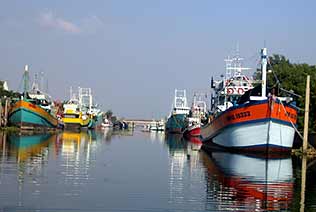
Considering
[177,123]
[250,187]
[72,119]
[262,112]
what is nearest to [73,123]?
[72,119]

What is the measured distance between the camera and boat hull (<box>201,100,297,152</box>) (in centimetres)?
4398

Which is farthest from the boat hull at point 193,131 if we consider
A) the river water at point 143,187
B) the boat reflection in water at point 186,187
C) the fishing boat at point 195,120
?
the boat reflection in water at point 186,187

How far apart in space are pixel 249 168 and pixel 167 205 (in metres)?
15.4

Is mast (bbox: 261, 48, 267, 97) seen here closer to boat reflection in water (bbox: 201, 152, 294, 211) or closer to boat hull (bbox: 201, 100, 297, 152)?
boat hull (bbox: 201, 100, 297, 152)

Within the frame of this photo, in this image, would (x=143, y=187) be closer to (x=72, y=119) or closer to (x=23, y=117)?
(x=23, y=117)

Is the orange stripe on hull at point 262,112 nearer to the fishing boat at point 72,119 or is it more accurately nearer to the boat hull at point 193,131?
the boat hull at point 193,131

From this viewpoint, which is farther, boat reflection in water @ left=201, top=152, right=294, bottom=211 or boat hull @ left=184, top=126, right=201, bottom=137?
boat hull @ left=184, top=126, right=201, bottom=137

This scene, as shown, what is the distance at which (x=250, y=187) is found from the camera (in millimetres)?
23234

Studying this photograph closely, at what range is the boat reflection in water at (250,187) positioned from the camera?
18.5 m

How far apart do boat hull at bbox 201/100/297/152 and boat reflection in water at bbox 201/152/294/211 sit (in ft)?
33.3

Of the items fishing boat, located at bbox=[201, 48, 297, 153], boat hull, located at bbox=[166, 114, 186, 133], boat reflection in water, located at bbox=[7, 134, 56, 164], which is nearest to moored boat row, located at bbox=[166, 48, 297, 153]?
fishing boat, located at bbox=[201, 48, 297, 153]

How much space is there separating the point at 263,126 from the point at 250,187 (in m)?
21.6

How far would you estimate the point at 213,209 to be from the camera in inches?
679

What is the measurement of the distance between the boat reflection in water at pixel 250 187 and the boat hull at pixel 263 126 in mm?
10160
